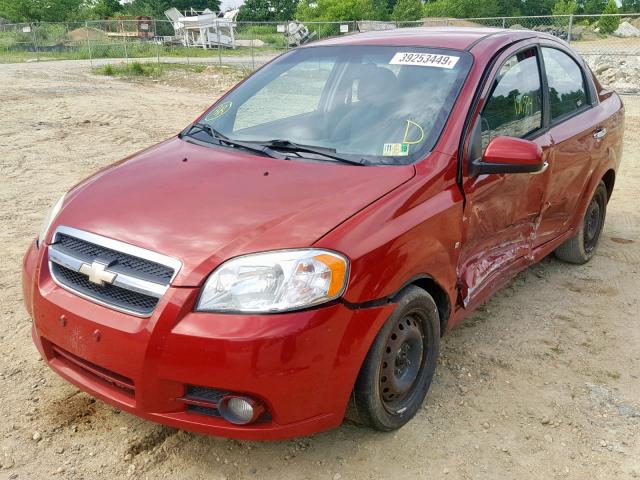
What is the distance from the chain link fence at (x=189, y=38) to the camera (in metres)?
25.5

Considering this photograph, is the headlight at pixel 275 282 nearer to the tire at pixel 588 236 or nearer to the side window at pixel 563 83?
the side window at pixel 563 83

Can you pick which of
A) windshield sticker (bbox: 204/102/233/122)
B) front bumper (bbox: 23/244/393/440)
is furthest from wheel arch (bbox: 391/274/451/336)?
windshield sticker (bbox: 204/102/233/122)

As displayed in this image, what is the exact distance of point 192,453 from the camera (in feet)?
8.84

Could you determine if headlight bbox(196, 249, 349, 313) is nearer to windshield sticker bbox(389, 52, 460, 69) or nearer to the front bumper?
Answer: the front bumper

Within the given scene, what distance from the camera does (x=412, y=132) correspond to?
3078mm

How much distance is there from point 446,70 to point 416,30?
0.74 m

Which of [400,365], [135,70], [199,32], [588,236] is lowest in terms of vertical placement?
[588,236]

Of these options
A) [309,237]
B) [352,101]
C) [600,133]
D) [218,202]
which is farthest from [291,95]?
[600,133]

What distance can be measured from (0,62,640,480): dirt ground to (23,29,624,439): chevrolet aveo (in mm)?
232

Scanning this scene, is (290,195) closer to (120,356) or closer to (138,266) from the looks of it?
(138,266)

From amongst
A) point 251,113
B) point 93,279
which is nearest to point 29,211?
point 251,113

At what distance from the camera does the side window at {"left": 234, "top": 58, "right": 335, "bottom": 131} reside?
12.2 ft

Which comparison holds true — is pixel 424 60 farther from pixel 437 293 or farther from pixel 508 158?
pixel 437 293

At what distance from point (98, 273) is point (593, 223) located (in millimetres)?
4023
